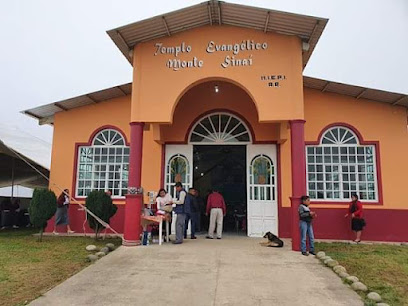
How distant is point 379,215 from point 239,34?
6.60 metres

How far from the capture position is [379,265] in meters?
7.32

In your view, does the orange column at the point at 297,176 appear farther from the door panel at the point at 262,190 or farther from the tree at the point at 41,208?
the tree at the point at 41,208

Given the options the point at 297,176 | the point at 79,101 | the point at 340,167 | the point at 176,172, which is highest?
the point at 79,101

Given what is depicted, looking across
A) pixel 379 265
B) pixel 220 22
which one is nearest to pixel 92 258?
pixel 379 265

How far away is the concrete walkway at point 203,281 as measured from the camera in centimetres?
503

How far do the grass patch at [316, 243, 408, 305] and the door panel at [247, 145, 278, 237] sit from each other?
1710 millimetres

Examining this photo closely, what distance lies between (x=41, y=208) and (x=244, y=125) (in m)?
6.39

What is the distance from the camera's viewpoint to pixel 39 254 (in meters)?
8.19

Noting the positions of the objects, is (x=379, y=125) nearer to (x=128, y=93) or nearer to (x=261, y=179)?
(x=261, y=179)

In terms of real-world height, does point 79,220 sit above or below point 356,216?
below

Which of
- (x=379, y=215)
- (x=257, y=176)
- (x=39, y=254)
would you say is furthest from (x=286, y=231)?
(x=39, y=254)

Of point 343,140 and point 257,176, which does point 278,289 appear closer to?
point 257,176

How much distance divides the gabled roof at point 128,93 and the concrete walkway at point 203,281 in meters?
5.38

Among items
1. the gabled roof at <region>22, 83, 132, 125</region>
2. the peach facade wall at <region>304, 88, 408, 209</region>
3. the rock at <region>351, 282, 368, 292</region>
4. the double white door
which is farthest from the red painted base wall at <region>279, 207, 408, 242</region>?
the gabled roof at <region>22, 83, 132, 125</region>
